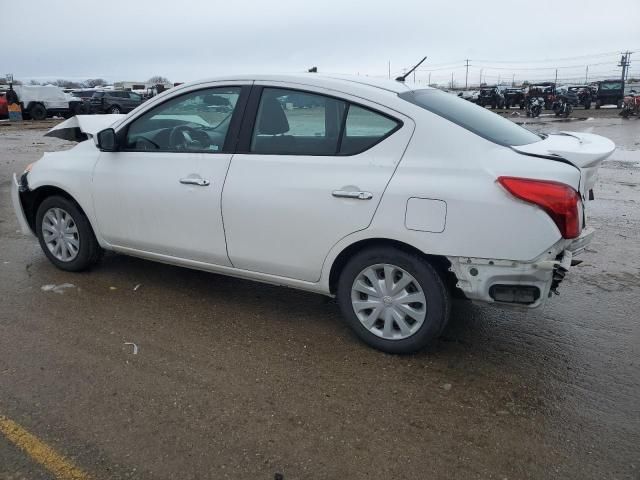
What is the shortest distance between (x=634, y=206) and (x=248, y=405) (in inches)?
257

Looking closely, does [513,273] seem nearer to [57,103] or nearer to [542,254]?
[542,254]

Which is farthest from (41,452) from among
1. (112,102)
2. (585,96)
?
(585,96)

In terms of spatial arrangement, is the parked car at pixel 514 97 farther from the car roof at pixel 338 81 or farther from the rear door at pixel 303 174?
the rear door at pixel 303 174

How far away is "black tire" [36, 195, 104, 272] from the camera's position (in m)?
4.65

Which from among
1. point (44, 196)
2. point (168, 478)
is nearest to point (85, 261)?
point (44, 196)

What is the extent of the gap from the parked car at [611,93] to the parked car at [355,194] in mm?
36619

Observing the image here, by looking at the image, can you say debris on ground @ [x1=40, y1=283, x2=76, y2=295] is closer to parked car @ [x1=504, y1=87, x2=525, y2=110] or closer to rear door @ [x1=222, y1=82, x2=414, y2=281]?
rear door @ [x1=222, y1=82, x2=414, y2=281]

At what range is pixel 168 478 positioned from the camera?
8.00 ft

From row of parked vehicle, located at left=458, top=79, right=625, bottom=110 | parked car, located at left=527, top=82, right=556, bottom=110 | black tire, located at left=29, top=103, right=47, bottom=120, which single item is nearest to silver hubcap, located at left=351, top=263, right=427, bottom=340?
black tire, located at left=29, top=103, right=47, bottom=120

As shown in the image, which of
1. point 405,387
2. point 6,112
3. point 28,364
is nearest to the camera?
point 405,387

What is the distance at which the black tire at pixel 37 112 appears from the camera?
101 feet

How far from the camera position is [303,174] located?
3502 millimetres

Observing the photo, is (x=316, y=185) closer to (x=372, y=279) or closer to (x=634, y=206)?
(x=372, y=279)

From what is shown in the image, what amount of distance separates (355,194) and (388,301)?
0.71m
